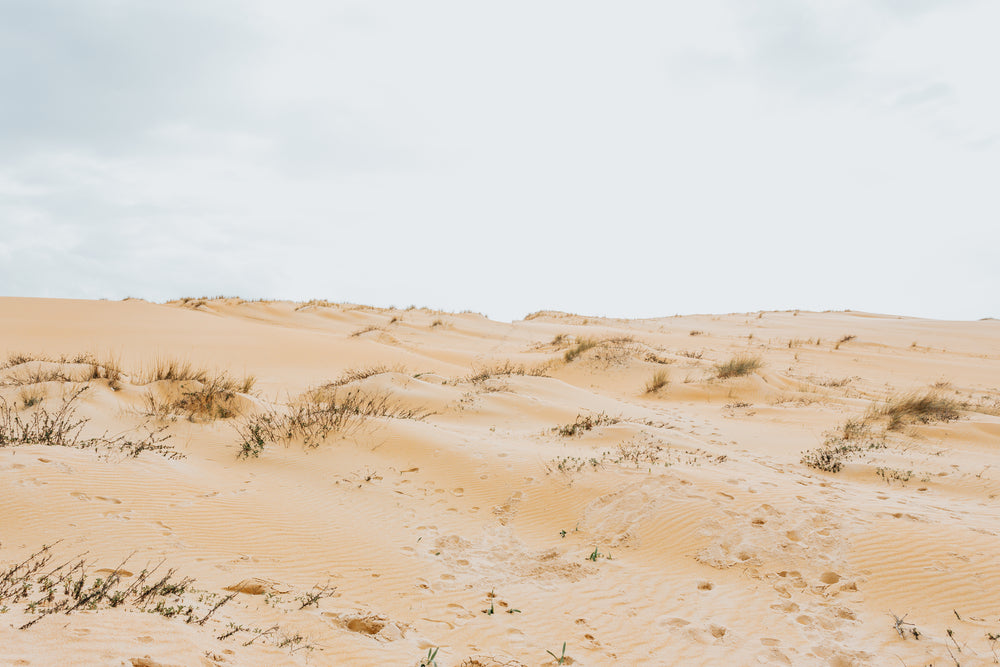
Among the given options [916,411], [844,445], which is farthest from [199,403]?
[916,411]

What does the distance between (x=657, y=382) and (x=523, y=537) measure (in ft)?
28.0

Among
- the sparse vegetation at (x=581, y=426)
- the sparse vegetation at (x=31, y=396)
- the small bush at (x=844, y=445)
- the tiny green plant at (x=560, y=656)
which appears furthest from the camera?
the sparse vegetation at (x=581, y=426)

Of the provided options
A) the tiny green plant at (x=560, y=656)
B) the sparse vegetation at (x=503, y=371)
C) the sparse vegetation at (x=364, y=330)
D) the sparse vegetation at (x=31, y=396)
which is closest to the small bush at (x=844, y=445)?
the tiny green plant at (x=560, y=656)

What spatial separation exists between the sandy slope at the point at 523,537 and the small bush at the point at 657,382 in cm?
337

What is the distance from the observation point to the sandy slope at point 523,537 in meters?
3.16

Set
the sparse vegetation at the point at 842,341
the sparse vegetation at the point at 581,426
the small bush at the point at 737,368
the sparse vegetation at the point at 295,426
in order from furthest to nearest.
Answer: the sparse vegetation at the point at 842,341
the small bush at the point at 737,368
the sparse vegetation at the point at 581,426
the sparse vegetation at the point at 295,426

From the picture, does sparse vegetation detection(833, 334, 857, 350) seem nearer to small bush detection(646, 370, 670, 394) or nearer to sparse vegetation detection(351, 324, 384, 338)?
small bush detection(646, 370, 670, 394)

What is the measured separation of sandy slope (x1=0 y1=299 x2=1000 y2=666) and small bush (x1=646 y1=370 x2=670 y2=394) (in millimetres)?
3366

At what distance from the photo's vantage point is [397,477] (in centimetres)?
593

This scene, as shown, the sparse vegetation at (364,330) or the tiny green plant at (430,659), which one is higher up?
the sparse vegetation at (364,330)

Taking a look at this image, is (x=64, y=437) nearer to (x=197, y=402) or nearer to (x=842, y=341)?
(x=197, y=402)

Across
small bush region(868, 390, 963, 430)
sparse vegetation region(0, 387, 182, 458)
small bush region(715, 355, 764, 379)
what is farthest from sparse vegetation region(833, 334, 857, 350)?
sparse vegetation region(0, 387, 182, 458)

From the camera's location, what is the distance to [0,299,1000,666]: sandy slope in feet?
10.4

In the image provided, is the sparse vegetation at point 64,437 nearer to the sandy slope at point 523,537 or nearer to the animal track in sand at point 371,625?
the sandy slope at point 523,537
